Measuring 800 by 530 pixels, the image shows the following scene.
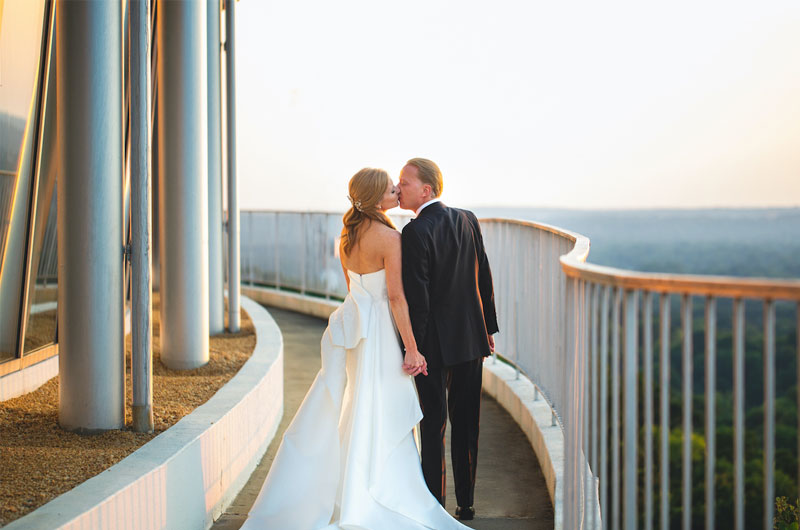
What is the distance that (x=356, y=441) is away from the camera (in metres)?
4.41

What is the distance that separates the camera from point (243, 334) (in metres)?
8.60

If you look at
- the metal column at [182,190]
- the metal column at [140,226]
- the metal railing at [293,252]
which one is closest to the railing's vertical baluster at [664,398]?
the metal column at [140,226]

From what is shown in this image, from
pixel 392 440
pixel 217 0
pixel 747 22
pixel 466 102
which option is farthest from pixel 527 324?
pixel 747 22

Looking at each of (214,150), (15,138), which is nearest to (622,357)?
(15,138)

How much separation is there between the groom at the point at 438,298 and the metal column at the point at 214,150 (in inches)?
188

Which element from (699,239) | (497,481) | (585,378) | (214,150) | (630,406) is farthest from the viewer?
(699,239)

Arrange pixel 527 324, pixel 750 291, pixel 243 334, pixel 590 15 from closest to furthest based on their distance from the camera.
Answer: pixel 750 291 < pixel 527 324 < pixel 243 334 < pixel 590 15

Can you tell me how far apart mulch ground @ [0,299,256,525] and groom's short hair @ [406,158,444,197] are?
195cm

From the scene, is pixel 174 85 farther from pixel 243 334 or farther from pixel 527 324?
pixel 527 324

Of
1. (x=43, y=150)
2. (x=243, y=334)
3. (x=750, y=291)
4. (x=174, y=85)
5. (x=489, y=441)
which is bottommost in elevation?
(x=489, y=441)

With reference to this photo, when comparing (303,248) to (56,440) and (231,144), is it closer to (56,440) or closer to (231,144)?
(231,144)

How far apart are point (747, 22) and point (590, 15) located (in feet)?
62.9

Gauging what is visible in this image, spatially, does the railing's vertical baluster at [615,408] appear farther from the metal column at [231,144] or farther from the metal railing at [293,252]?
the metal railing at [293,252]

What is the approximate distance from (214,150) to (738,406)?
8117mm
